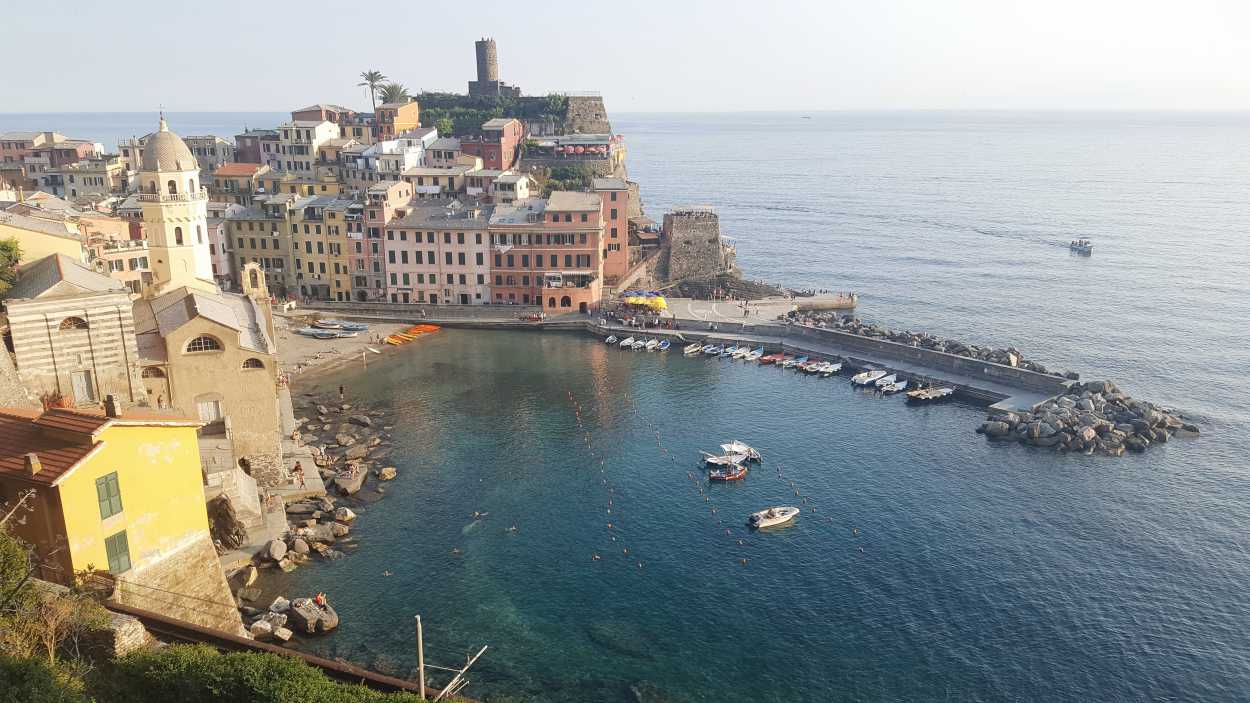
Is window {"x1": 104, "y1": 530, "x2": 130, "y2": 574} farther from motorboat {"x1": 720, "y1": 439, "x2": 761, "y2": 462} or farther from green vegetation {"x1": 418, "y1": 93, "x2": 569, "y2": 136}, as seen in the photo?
green vegetation {"x1": 418, "y1": 93, "x2": 569, "y2": 136}

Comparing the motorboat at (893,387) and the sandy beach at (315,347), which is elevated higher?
the sandy beach at (315,347)

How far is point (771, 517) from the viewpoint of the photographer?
46.7 m

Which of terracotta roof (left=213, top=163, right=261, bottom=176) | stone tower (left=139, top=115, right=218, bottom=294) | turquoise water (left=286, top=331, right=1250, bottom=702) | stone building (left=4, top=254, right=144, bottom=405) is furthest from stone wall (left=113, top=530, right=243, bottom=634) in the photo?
terracotta roof (left=213, top=163, right=261, bottom=176)

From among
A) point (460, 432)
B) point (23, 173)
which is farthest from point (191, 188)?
point (23, 173)

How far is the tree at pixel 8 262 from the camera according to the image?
140 feet

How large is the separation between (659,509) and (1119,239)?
11618cm

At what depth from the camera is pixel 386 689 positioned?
1024 inches

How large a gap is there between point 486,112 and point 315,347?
62510 mm

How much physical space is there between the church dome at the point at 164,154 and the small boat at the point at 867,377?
5134 cm

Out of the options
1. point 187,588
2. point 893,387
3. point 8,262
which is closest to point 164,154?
point 8,262

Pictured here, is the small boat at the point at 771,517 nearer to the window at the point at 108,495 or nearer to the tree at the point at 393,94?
the window at the point at 108,495

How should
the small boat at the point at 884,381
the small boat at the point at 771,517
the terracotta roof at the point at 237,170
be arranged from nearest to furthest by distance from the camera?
the small boat at the point at 771,517, the small boat at the point at 884,381, the terracotta roof at the point at 237,170

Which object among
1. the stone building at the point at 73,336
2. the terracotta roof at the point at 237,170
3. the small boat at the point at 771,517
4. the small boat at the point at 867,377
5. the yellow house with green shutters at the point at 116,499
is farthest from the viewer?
the terracotta roof at the point at 237,170

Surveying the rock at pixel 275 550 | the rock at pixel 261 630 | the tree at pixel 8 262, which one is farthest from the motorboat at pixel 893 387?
the tree at pixel 8 262
